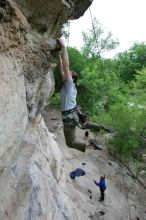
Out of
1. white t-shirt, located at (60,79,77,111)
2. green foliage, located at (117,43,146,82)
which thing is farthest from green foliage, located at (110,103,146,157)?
green foliage, located at (117,43,146,82)

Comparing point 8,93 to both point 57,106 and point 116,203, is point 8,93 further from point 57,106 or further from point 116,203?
point 57,106

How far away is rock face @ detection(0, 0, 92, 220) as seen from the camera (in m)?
6.98

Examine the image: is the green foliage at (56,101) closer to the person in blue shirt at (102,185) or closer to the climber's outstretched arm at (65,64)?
the person in blue shirt at (102,185)

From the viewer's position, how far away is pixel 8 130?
714 centimetres

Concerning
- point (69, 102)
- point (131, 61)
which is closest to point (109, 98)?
point (131, 61)

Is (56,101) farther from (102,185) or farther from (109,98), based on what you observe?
(102,185)

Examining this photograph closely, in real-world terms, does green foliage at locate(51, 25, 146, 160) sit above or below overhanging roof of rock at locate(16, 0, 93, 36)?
below

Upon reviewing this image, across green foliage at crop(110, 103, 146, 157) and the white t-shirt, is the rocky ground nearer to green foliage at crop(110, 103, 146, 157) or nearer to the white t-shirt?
green foliage at crop(110, 103, 146, 157)

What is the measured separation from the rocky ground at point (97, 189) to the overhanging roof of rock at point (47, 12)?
8.63 meters

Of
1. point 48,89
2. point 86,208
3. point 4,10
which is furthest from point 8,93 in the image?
point 86,208

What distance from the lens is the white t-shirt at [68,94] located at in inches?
338

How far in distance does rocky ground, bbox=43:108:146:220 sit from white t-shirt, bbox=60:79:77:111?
7.05m

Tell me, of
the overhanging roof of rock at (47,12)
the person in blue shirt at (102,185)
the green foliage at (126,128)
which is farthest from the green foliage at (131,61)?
the overhanging roof of rock at (47,12)

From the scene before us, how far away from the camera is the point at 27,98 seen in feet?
27.6
